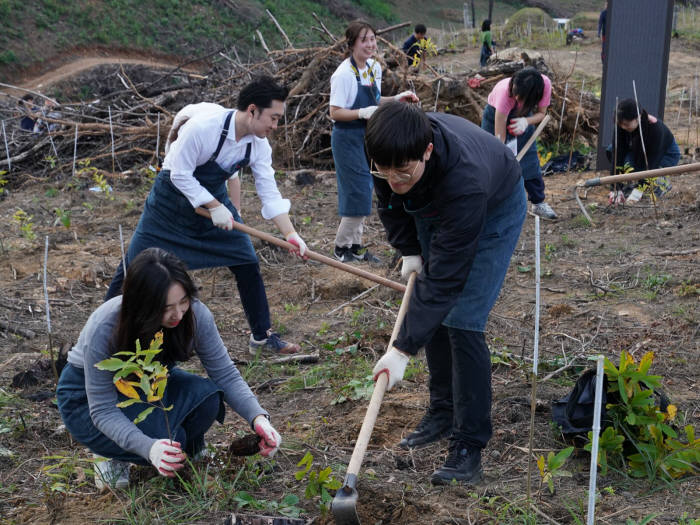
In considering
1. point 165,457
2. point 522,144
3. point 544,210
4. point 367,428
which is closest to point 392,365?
point 367,428

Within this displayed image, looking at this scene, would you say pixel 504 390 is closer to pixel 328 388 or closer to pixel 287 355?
pixel 328 388

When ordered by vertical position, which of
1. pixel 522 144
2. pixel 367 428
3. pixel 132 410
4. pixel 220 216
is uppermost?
pixel 220 216

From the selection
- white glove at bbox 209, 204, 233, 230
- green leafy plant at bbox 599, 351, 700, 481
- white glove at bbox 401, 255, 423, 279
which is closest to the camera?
green leafy plant at bbox 599, 351, 700, 481

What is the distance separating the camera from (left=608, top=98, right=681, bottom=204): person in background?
19.8 feet

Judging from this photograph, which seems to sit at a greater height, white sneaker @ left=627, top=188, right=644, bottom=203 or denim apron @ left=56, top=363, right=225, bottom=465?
denim apron @ left=56, top=363, right=225, bottom=465

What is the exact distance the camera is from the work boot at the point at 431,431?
113 inches

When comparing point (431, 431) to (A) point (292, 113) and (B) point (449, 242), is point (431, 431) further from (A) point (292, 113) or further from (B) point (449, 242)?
(A) point (292, 113)

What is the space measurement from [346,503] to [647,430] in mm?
1127

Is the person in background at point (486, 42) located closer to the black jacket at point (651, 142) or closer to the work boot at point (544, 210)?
the black jacket at point (651, 142)

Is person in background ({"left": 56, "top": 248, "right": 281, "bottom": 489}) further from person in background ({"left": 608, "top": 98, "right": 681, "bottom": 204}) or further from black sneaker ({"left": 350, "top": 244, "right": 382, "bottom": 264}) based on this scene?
person in background ({"left": 608, "top": 98, "right": 681, "bottom": 204})

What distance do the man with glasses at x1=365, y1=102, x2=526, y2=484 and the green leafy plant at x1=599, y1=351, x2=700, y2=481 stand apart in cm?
45

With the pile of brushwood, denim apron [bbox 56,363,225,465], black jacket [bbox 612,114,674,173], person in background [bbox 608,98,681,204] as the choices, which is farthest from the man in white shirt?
the pile of brushwood

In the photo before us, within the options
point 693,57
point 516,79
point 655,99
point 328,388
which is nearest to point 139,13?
point 693,57

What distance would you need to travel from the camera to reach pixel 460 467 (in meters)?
2.54
